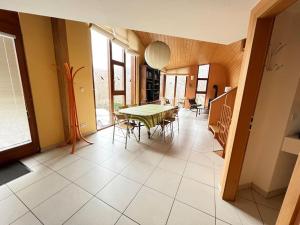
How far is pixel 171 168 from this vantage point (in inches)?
89.7

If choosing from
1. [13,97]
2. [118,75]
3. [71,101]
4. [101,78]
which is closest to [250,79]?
[71,101]

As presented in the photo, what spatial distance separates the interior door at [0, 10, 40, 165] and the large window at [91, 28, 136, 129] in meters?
1.52

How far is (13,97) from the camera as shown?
2244 mm

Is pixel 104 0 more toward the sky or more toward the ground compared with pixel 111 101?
more toward the sky

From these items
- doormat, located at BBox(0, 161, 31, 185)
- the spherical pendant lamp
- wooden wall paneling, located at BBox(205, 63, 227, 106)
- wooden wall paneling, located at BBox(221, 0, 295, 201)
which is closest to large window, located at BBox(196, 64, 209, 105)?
wooden wall paneling, located at BBox(205, 63, 227, 106)

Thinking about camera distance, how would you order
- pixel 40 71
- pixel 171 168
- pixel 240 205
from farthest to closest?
pixel 40 71 → pixel 171 168 → pixel 240 205

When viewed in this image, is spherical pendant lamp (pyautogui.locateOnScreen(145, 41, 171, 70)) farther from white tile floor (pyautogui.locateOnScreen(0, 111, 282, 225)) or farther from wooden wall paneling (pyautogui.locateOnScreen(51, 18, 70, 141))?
white tile floor (pyautogui.locateOnScreen(0, 111, 282, 225))

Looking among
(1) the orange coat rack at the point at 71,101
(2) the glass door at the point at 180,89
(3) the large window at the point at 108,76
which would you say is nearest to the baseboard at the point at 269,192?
(1) the orange coat rack at the point at 71,101

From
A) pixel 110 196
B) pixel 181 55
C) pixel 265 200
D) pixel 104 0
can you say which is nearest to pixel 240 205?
pixel 265 200

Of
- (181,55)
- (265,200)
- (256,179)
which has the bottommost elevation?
(265,200)

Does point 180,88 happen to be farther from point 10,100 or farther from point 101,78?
point 10,100

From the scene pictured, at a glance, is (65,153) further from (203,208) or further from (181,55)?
(181,55)

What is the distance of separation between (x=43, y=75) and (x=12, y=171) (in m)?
1.70

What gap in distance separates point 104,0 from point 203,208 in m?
2.49
